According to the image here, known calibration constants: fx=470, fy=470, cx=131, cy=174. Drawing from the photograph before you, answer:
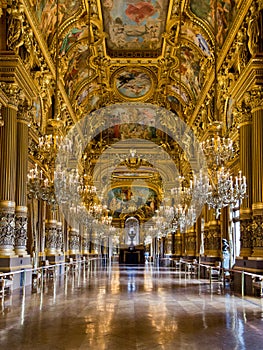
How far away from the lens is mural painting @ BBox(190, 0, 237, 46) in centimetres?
1772

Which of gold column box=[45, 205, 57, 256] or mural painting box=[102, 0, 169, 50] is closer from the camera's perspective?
mural painting box=[102, 0, 169, 50]

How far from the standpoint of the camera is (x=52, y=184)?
50.3ft

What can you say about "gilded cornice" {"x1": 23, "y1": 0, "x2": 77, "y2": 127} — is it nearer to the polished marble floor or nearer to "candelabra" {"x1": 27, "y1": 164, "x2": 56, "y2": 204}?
"candelabra" {"x1": 27, "y1": 164, "x2": 56, "y2": 204}

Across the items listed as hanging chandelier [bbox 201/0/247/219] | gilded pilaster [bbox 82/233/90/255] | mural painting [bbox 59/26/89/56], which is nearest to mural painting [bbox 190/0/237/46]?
mural painting [bbox 59/26/89/56]

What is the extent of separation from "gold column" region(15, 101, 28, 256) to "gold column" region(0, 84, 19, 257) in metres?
0.78

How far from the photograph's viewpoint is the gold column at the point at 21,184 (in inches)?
609

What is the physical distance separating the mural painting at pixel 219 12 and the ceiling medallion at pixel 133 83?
7669 millimetres

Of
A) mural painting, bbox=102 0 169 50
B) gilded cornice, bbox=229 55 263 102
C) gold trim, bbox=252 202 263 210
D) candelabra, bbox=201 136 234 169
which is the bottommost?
gold trim, bbox=252 202 263 210

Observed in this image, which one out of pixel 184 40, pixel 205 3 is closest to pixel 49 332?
pixel 205 3

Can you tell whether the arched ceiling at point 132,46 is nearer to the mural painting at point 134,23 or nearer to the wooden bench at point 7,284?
the mural painting at point 134,23

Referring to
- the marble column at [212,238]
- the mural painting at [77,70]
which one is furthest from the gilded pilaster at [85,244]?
the marble column at [212,238]

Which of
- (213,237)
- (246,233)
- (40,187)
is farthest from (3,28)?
(213,237)

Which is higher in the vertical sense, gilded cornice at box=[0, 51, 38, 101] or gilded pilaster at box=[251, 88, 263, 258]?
gilded cornice at box=[0, 51, 38, 101]

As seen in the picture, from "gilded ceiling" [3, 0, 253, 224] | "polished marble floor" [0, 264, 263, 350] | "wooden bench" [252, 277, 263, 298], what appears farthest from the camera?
"gilded ceiling" [3, 0, 253, 224]
